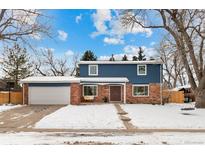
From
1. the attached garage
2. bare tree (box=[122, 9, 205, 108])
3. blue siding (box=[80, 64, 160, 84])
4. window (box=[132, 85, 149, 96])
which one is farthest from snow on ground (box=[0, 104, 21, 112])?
window (box=[132, 85, 149, 96])

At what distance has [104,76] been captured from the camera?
21.6 meters

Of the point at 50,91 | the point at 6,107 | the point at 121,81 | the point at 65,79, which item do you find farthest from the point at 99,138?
the point at 121,81

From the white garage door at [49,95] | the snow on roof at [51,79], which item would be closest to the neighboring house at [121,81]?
the white garage door at [49,95]

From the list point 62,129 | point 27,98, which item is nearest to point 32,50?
point 62,129

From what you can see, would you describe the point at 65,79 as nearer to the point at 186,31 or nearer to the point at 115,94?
the point at 115,94

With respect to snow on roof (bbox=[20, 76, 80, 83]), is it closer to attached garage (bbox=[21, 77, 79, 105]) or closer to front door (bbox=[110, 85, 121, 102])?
attached garage (bbox=[21, 77, 79, 105])

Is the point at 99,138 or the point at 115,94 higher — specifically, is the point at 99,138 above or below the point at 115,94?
below

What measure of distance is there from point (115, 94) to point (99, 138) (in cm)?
1356

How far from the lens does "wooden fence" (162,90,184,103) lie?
68.9 ft

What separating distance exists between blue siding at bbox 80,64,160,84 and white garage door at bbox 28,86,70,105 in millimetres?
2095

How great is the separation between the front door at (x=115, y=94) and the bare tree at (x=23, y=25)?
31.5ft

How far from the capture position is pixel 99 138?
27.0 feet

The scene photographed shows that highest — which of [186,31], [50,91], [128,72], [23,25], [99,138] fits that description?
[186,31]

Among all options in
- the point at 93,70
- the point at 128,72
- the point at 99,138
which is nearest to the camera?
the point at 99,138
